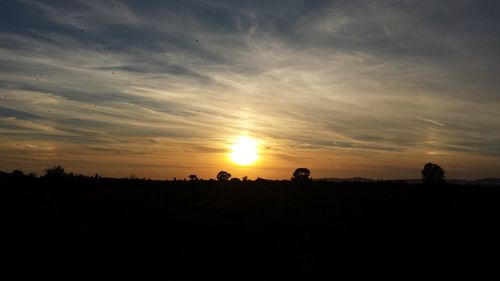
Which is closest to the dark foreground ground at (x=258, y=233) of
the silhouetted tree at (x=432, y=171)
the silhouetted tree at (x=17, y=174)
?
the silhouetted tree at (x=17, y=174)

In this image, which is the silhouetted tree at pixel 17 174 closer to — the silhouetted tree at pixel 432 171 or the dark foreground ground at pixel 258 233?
the dark foreground ground at pixel 258 233

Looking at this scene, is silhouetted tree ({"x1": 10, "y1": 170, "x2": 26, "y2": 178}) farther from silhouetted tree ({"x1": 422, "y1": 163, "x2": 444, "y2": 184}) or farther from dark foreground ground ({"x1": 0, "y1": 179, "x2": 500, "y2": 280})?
silhouetted tree ({"x1": 422, "y1": 163, "x2": 444, "y2": 184})

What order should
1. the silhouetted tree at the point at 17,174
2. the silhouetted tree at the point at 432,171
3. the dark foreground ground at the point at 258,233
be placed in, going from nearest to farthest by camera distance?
the dark foreground ground at the point at 258,233 → the silhouetted tree at the point at 17,174 → the silhouetted tree at the point at 432,171

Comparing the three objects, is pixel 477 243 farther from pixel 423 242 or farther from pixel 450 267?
pixel 450 267

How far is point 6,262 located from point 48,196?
13.5 meters

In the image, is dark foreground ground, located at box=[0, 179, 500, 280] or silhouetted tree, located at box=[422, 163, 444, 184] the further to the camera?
silhouetted tree, located at box=[422, 163, 444, 184]

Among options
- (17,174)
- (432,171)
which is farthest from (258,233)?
(432,171)

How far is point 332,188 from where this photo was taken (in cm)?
2958

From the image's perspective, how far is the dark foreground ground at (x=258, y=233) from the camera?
50.2 feet

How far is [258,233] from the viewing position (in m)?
19.7

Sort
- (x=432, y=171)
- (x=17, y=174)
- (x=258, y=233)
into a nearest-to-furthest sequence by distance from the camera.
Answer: (x=258, y=233) < (x=17, y=174) < (x=432, y=171)

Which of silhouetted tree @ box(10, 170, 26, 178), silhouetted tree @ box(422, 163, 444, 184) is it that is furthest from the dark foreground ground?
silhouetted tree @ box(422, 163, 444, 184)

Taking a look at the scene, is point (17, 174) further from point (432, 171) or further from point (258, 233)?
point (432, 171)

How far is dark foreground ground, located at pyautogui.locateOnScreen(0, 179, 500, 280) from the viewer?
1529 cm
